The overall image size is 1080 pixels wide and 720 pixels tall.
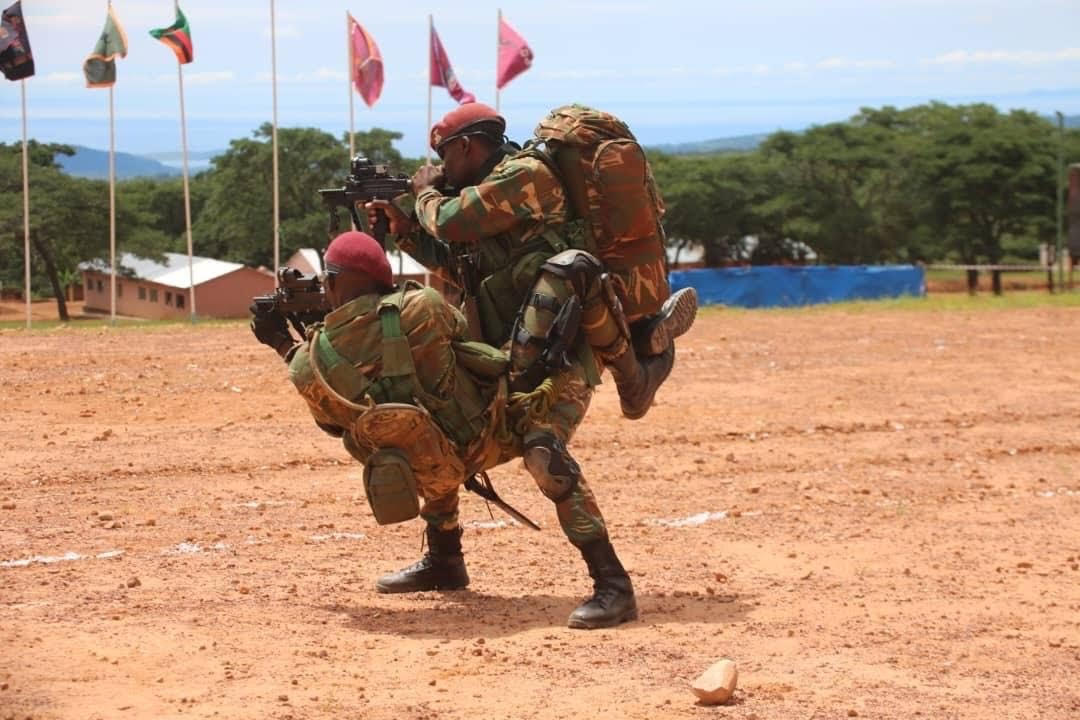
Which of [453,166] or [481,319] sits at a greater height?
[453,166]

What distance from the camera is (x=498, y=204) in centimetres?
674

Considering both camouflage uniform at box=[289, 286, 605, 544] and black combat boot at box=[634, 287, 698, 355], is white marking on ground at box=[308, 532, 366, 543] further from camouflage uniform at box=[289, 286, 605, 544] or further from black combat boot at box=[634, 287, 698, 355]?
black combat boot at box=[634, 287, 698, 355]

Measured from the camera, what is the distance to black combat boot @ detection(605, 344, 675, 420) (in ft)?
24.2

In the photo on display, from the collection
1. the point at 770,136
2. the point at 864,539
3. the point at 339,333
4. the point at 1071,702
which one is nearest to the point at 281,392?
the point at 864,539

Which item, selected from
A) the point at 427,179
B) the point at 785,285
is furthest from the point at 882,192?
the point at 427,179

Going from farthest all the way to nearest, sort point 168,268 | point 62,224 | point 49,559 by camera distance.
Answer: point 168,268
point 62,224
point 49,559

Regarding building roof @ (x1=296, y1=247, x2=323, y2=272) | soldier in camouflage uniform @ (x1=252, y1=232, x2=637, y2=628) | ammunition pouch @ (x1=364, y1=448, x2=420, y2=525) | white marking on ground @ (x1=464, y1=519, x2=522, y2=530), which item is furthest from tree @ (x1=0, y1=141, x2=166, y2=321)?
ammunition pouch @ (x1=364, y1=448, x2=420, y2=525)

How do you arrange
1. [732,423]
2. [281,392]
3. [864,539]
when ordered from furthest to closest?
[281,392] → [732,423] → [864,539]

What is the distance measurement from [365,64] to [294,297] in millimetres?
24835

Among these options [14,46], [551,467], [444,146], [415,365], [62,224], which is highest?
[14,46]

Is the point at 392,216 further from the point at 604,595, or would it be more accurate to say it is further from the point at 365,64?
the point at 365,64

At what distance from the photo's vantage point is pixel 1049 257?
161 ft

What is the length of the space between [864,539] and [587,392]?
2512 millimetres

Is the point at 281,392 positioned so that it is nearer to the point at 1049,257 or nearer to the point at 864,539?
the point at 864,539
